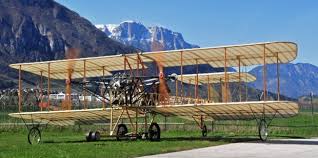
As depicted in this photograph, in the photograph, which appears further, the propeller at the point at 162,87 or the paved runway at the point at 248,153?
the propeller at the point at 162,87

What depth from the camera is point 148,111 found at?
27531 mm

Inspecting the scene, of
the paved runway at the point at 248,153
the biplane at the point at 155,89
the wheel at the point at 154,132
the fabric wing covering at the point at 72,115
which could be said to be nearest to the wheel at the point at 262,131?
the biplane at the point at 155,89

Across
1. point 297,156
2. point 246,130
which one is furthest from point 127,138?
point 246,130

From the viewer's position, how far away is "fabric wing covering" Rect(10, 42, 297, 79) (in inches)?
982

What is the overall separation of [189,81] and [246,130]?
225 inches

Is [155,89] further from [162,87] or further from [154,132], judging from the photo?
[154,132]

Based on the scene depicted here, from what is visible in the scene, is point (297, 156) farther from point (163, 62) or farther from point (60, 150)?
point (163, 62)

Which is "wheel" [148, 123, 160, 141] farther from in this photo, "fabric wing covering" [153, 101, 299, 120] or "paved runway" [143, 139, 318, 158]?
"paved runway" [143, 139, 318, 158]

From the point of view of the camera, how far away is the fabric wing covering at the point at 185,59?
2494cm

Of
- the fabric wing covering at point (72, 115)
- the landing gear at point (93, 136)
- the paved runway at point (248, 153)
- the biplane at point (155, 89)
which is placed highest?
the biplane at point (155, 89)

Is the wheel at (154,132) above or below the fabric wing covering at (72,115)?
below

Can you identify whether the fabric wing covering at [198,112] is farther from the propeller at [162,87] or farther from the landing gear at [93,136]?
the landing gear at [93,136]

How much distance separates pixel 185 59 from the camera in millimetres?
27953

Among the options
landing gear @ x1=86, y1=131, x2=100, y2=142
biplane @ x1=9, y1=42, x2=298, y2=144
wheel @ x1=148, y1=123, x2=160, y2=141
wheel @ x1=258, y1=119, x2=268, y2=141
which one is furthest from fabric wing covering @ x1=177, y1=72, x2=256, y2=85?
landing gear @ x1=86, y1=131, x2=100, y2=142
